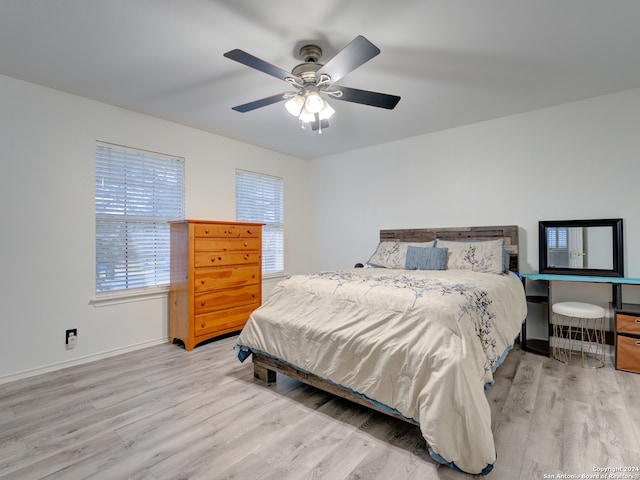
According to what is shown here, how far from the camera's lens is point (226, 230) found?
342 centimetres

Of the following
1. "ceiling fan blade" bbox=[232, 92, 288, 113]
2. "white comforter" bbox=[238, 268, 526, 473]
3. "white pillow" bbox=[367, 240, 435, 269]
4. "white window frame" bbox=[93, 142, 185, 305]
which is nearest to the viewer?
"white comforter" bbox=[238, 268, 526, 473]

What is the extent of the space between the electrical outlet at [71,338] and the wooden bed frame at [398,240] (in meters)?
1.70

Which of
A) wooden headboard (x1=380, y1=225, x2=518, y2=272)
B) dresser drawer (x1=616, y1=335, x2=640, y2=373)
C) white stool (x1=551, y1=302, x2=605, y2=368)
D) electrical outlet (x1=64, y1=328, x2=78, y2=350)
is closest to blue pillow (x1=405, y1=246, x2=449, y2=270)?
wooden headboard (x1=380, y1=225, x2=518, y2=272)

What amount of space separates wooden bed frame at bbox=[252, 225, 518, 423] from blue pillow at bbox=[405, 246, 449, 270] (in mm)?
475

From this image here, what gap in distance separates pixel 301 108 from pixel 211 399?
2141mm

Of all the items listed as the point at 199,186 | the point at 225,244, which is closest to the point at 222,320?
the point at 225,244

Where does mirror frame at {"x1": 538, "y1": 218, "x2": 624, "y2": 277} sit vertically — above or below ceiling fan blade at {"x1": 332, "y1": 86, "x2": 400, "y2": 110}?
below

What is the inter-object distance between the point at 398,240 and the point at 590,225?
6.30ft

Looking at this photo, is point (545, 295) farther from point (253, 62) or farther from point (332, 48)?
point (253, 62)

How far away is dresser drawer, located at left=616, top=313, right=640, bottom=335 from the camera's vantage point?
2434 millimetres

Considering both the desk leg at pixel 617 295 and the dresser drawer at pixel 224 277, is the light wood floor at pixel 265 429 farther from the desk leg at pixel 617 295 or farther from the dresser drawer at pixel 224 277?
the dresser drawer at pixel 224 277

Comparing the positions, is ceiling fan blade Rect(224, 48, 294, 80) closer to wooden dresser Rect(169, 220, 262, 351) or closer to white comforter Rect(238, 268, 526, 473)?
white comforter Rect(238, 268, 526, 473)

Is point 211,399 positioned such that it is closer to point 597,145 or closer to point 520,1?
point 520,1

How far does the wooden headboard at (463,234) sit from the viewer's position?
3.29 meters
